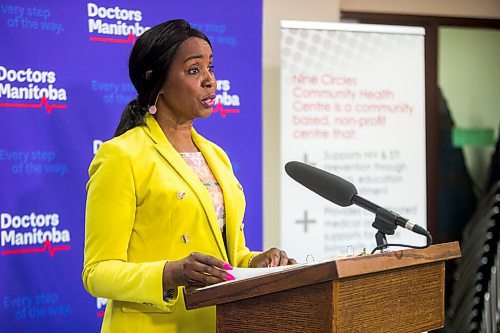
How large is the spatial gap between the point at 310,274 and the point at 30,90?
2362 mm

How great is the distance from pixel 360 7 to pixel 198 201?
380 centimetres

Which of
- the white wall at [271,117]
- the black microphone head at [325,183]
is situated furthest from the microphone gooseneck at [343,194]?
the white wall at [271,117]

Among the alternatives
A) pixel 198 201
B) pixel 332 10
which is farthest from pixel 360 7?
pixel 198 201

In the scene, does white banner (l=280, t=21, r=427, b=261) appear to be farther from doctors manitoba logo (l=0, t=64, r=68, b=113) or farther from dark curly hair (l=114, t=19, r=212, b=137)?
dark curly hair (l=114, t=19, r=212, b=137)

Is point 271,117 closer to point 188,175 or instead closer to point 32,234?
point 32,234

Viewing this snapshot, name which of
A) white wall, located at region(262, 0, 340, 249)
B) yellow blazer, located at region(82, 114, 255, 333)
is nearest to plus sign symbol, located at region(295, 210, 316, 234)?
white wall, located at region(262, 0, 340, 249)

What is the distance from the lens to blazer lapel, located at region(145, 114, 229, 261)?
1.95m

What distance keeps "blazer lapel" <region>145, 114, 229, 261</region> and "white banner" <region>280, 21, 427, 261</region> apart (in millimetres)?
2339

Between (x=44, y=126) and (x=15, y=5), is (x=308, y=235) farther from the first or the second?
(x=15, y=5)

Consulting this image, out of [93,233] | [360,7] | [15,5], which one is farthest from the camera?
[360,7]

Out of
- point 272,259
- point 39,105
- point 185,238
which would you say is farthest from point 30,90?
point 272,259

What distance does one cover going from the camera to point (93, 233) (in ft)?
6.16

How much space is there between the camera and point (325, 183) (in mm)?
1745

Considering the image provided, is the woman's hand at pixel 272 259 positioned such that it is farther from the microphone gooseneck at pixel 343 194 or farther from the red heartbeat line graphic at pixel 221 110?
the red heartbeat line graphic at pixel 221 110
